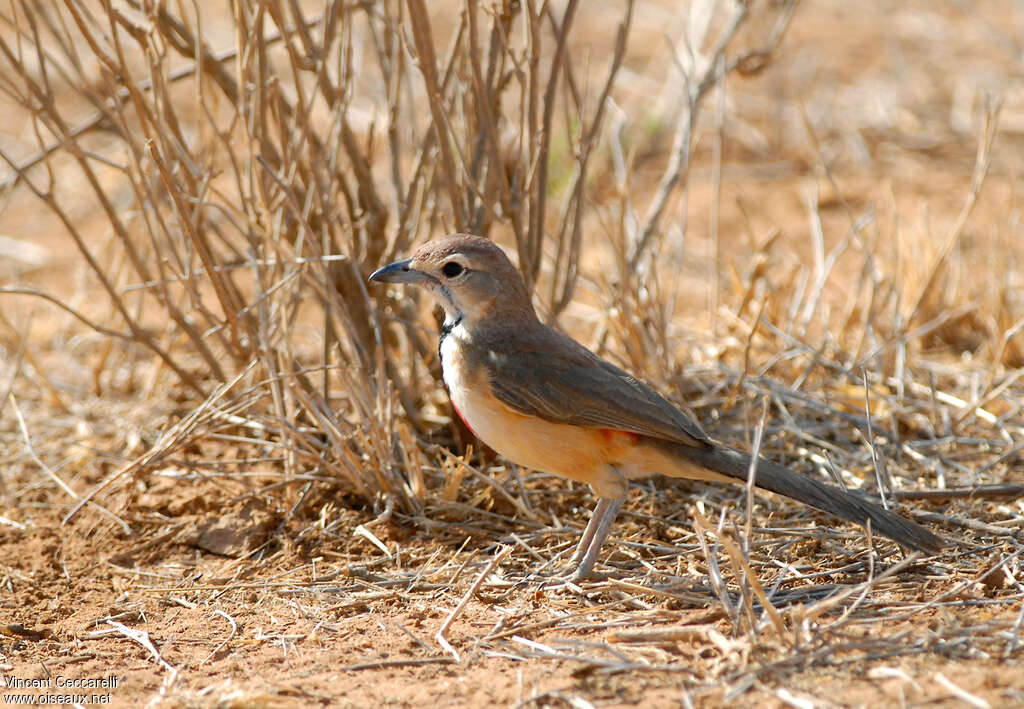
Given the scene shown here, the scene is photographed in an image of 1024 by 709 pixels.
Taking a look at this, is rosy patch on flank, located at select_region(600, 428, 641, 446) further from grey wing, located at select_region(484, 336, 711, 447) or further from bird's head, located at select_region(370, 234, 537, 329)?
bird's head, located at select_region(370, 234, 537, 329)

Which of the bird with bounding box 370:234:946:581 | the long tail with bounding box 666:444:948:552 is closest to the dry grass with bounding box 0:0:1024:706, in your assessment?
the long tail with bounding box 666:444:948:552

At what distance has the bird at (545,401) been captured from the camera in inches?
164

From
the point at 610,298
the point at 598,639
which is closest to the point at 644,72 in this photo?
the point at 610,298

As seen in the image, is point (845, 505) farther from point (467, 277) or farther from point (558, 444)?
point (467, 277)

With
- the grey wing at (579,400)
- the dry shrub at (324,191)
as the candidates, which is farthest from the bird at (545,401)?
the dry shrub at (324,191)

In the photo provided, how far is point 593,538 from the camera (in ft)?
13.9

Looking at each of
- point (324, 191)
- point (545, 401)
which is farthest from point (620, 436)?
point (324, 191)

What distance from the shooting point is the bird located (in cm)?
417

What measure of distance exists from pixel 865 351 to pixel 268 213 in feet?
10.4

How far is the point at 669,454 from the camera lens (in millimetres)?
4188

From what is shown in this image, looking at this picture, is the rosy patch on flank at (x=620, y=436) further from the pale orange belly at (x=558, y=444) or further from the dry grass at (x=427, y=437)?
the dry grass at (x=427, y=437)

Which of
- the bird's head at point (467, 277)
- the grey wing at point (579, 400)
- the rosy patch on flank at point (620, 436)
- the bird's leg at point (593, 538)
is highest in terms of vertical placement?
the bird's head at point (467, 277)

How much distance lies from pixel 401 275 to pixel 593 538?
127 cm

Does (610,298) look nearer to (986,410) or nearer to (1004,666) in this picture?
(986,410)
